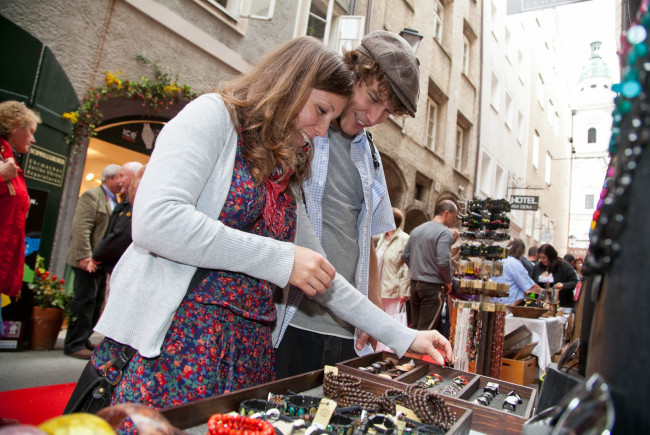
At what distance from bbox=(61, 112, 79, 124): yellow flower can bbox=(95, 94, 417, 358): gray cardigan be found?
13.4ft

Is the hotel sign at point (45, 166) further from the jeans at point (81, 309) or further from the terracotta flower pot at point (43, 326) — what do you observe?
the terracotta flower pot at point (43, 326)

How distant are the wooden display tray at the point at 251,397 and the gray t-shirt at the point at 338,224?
0.53 meters

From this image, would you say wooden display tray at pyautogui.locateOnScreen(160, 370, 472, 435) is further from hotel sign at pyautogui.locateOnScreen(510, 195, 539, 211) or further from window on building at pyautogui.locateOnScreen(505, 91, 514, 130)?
window on building at pyautogui.locateOnScreen(505, 91, 514, 130)

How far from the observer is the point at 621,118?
1.26ft

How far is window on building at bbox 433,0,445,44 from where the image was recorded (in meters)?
11.6

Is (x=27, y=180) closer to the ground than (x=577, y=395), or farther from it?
farther from it

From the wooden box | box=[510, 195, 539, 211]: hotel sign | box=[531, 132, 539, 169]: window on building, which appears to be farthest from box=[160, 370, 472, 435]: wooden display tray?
box=[531, 132, 539, 169]: window on building

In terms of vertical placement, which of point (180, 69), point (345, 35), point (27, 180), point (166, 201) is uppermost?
point (345, 35)

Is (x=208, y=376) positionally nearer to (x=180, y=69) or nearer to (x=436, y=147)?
(x=180, y=69)

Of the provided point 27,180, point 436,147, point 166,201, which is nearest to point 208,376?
point 166,201

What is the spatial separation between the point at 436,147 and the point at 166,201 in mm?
11944

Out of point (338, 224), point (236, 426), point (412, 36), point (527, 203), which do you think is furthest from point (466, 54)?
point (236, 426)

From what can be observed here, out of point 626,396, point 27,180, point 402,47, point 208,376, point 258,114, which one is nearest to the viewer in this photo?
point 626,396

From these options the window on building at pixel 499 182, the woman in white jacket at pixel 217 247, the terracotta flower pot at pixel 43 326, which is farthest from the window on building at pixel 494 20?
the woman in white jacket at pixel 217 247
